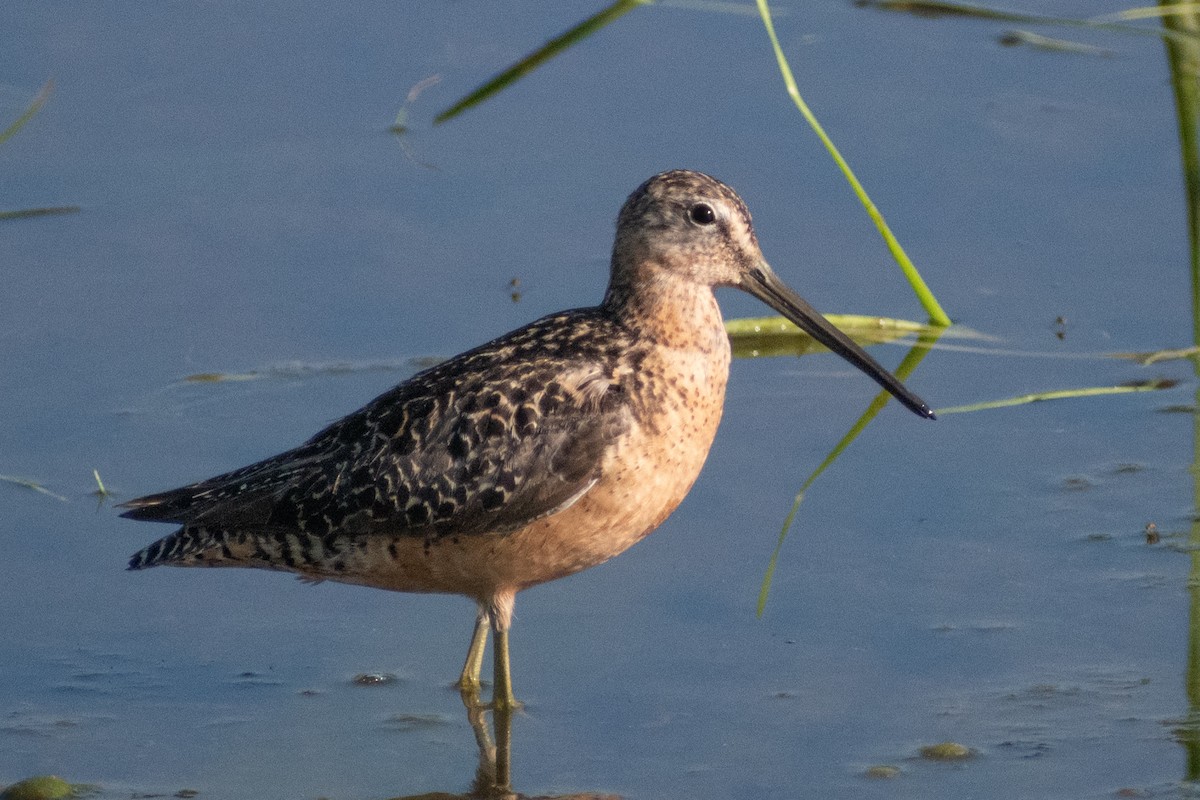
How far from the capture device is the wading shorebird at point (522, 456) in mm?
5184

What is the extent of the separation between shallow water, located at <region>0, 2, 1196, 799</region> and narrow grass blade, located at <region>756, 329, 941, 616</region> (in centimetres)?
4

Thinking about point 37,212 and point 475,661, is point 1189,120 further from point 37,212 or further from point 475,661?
point 37,212

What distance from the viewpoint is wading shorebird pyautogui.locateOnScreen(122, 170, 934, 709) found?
204 inches

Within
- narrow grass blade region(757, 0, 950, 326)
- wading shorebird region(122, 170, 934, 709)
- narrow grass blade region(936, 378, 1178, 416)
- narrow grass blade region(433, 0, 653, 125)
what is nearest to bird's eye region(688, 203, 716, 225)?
wading shorebird region(122, 170, 934, 709)

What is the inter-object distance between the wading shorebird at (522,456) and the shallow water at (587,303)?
0.36m

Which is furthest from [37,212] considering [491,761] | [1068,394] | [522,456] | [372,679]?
[1068,394]

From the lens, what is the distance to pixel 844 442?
260 inches

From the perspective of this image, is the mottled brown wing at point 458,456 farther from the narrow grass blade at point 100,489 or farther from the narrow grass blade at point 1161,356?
the narrow grass blade at point 1161,356

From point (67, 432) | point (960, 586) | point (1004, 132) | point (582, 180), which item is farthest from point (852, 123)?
point (67, 432)

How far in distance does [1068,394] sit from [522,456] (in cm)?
220

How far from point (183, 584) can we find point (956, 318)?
2967 mm

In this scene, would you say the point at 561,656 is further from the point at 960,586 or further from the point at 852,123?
the point at 852,123

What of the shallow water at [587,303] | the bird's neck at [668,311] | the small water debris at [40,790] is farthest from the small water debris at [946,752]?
the small water debris at [40,790]

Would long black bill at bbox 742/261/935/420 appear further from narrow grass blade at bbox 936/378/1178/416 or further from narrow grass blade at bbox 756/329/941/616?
narrow grass blade at bbox 936/378/1178/416
